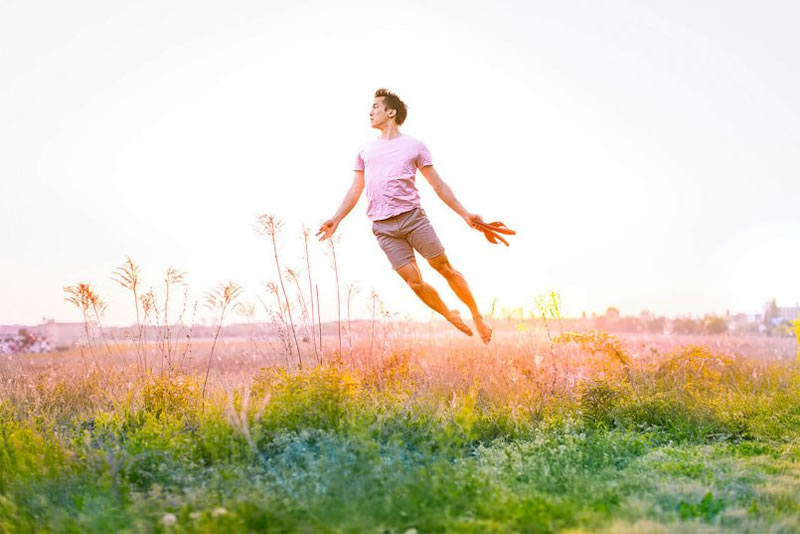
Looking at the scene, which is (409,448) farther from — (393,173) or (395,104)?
(395,104)

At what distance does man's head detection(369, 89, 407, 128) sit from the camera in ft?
24.0

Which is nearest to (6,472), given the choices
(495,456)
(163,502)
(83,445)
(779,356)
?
→ (83,445)

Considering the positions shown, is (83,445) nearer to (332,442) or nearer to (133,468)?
(133,468)

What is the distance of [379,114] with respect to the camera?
7320 mm

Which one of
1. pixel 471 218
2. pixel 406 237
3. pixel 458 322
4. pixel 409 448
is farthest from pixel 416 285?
pixel 409 448

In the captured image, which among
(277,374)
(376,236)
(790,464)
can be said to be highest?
(376,236)

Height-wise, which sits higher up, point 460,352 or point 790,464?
point 460,352

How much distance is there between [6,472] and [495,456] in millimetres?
3483

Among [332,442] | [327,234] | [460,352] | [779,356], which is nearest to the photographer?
[332,442]

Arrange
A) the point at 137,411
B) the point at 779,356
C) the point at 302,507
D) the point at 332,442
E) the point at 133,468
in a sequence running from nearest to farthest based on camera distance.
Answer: the point at 302,507
the point at 133,468
the point at 332,442
the point at 137,411
the point at 779,356

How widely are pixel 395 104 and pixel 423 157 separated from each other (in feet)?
2.15

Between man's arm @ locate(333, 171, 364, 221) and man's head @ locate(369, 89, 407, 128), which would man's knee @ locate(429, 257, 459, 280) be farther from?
man's head @ locate(369, 89, 407, 128)

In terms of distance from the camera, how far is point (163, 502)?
399 cm

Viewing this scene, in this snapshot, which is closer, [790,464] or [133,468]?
[133,468]
